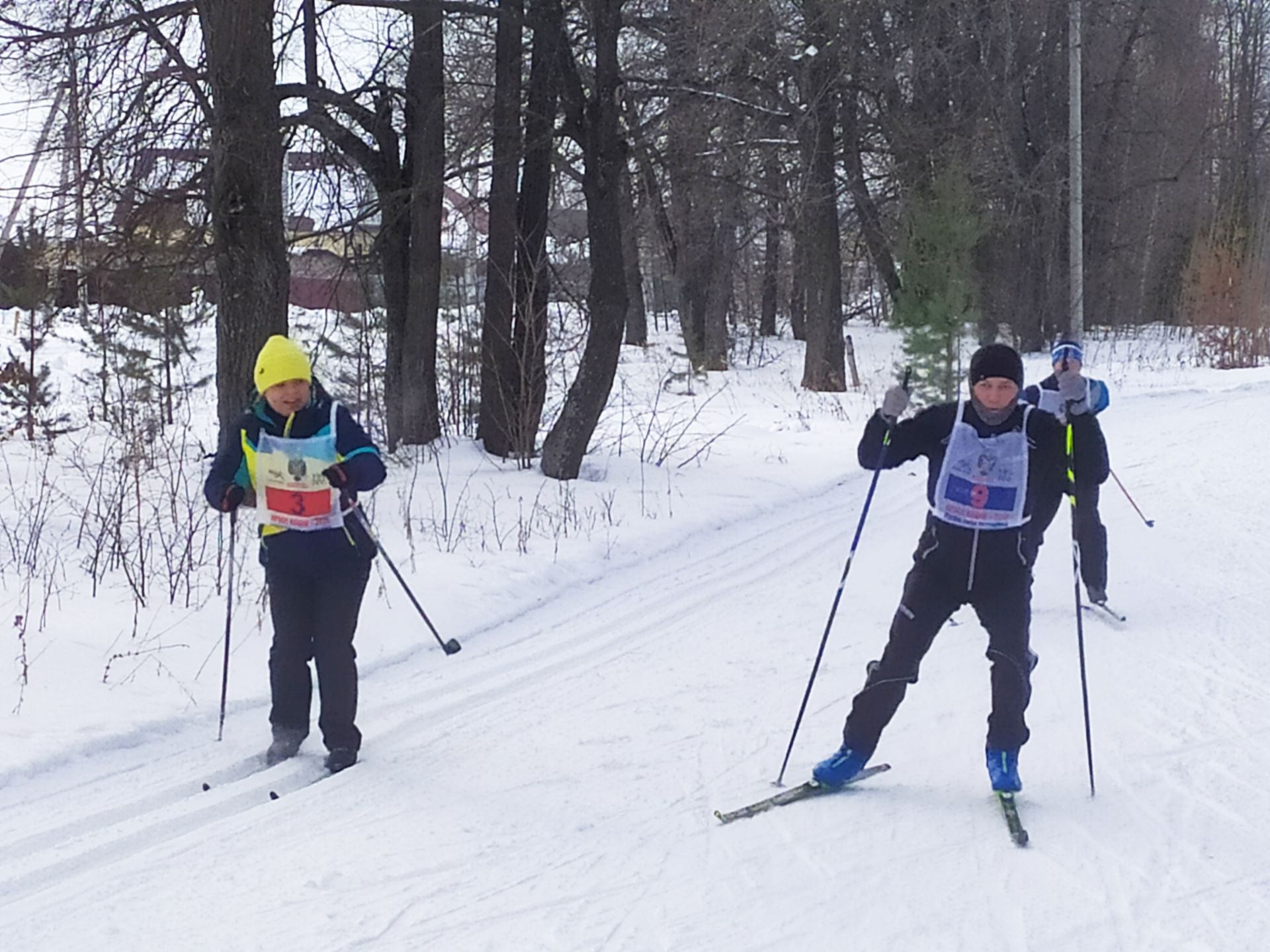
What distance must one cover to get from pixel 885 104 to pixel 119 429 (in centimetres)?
1610

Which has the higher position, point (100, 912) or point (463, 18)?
point (463, 18)

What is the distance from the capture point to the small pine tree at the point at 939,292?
1833 centimetres

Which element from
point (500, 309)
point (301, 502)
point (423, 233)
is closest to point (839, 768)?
point (301, 502)

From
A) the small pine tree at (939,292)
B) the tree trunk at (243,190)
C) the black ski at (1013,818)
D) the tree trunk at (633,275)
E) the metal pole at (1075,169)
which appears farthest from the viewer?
the metal pole at (1075,169)

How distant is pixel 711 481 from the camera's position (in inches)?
548

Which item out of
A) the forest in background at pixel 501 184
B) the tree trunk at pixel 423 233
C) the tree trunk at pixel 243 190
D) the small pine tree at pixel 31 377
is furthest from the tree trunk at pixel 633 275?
the tree trunk at pixel 243 190

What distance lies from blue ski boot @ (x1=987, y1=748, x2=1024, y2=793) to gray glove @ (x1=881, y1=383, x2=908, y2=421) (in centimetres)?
141

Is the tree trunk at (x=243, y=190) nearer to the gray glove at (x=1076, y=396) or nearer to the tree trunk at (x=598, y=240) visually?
the tree trunk at (x=598, y=240)

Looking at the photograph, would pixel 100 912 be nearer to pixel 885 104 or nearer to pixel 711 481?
pixel 711 481

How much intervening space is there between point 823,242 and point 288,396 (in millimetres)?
19267

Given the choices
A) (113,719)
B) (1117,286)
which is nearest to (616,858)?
(113,719)

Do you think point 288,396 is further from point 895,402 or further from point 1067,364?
point 1067,364

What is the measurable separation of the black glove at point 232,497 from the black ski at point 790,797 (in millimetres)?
2430

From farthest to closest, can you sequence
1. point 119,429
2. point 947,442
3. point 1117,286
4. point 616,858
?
point 1117,286
point 119,429
point 947,442
point 616,858
